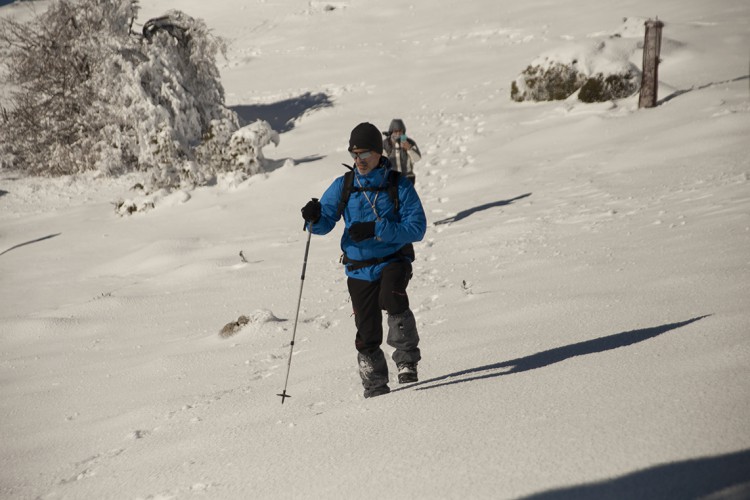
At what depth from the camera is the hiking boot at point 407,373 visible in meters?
4.04

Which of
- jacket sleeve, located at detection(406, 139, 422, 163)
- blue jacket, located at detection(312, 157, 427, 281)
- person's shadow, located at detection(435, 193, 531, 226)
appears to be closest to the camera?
blue jacket, located at detection(312, 157, 427, 281)

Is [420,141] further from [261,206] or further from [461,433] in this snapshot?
[461,433]

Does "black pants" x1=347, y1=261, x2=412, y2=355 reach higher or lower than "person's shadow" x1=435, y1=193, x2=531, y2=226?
higher

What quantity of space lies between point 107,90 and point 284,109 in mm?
7782

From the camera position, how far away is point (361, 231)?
144 inches

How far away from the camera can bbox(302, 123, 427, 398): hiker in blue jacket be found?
3.70 m

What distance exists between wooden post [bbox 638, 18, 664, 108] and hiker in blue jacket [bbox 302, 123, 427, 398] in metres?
11.8

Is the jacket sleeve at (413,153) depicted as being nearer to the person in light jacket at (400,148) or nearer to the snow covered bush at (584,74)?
the person in light jacket at (400,148)

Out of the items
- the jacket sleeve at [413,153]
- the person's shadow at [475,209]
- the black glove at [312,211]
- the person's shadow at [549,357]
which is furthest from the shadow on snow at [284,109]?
the person's shadow at [549,357]

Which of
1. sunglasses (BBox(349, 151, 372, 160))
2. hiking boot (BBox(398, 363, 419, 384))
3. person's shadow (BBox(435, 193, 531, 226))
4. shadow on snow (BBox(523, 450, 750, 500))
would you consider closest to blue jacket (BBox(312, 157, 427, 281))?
sunglasses (BBox(349, 151, 372, 160))

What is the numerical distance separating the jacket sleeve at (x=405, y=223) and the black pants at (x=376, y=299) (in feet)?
0.68

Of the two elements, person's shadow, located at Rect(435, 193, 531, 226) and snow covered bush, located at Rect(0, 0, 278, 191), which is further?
snow covered bush, located at Rect(0, 0, 278, 191)

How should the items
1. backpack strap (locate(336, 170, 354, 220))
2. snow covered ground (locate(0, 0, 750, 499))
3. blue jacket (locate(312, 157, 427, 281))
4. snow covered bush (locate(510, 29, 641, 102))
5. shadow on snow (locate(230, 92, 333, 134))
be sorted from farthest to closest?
shadow on snow (locate(230, 92, 333, 134)), snow covered bush (locate(510, 29, 641, 102)), backpack strap (locate(336, 170, 354, 220)), blue jacket (locate(312, 157, 427, 281)), snow covered ground (locate(0, 0, 750, 499))

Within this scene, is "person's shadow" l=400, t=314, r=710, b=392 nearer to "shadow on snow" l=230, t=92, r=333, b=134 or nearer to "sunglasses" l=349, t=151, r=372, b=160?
"sunglasses" l=349, t=151, r=372, b=160
